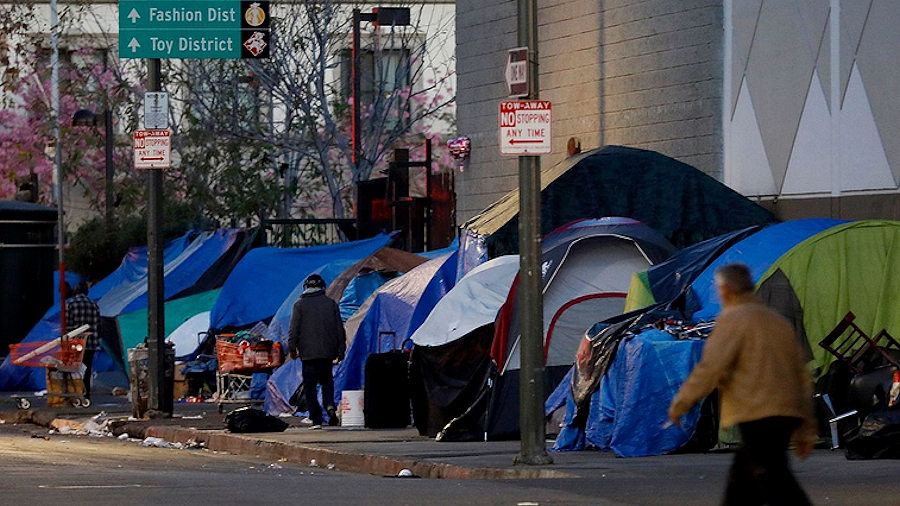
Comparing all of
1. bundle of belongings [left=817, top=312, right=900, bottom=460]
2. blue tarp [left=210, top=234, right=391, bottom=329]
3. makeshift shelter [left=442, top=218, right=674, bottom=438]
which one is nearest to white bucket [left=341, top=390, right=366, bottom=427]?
makeshift shelter [left=442, top=218, right=674, bottom=438]

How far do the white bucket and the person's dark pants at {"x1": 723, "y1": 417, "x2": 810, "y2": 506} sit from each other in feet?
39.0

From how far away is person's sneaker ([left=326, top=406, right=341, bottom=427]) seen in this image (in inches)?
830

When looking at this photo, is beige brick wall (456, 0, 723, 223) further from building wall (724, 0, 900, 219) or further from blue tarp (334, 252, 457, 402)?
blue tarp (334, 252, 457, 402)

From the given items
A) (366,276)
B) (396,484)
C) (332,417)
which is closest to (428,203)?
(366,276)

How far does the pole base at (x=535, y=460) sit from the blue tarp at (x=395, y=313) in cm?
665

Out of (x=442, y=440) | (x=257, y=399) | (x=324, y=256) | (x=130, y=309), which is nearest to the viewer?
(x=442, y=440)

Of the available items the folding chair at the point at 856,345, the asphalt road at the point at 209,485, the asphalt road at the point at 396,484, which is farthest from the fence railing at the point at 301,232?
the folding chair at the point at 856,345

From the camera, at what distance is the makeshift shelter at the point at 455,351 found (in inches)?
740

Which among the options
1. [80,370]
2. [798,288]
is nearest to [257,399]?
[80,370]

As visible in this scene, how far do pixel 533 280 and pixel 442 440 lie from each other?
12.6 ft

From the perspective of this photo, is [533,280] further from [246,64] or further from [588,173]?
[246,64]

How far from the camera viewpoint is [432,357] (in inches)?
752

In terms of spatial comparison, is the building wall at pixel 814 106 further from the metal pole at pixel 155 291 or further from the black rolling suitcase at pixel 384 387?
the metal pole at pixel 155 291

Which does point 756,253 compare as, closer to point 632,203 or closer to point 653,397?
point 653,397
